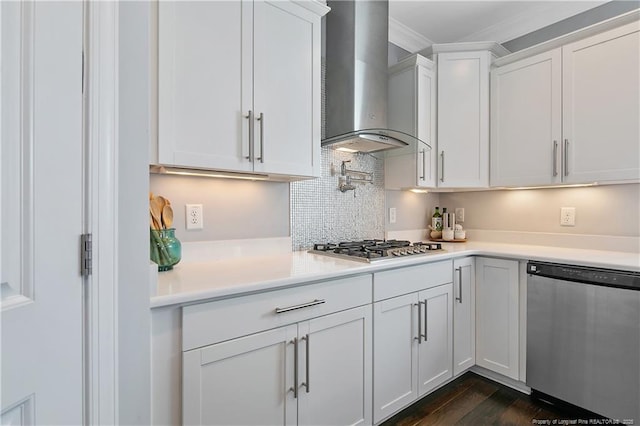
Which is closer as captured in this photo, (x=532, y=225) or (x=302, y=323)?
(x=302, y=323)

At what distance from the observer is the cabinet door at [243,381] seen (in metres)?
1.12

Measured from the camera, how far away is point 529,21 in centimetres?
257

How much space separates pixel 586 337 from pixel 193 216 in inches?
85.9

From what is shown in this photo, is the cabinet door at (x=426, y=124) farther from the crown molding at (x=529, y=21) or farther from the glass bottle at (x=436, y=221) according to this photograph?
the crown molding at (x=529, y=21)

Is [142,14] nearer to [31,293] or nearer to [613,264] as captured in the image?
[31,293]

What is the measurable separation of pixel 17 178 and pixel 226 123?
920 millimetres

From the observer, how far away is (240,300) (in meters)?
1.22

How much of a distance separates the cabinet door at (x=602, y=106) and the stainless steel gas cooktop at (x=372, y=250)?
107cm

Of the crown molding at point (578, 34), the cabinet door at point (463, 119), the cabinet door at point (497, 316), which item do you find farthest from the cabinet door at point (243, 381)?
the crown molding at point (578, 34)

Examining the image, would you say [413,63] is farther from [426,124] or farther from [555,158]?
[555,158]

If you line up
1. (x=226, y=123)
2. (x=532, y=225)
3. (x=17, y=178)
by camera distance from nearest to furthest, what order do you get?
(x=17, y=178) < (x=226, y=123) < (x=532, y=225)

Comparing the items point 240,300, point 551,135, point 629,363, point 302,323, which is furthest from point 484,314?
point 240,300

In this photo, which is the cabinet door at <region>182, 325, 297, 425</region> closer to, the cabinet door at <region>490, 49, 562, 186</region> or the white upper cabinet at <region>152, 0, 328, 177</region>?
the white upper cabinet at <region>152, 0, 328, 177</region>

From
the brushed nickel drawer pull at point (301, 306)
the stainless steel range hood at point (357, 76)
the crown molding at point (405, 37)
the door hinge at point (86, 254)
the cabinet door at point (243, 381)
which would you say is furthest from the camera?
the crown molding at point (405, 37)
